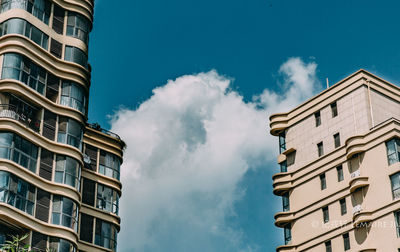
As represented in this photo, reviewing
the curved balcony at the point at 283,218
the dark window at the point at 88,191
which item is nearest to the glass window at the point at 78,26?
the dark window at the point at 88,191

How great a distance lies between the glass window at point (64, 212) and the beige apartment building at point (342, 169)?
2109 cm

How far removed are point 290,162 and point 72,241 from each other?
2525 centimetres

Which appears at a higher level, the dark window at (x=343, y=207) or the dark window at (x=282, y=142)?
the dark window at (x=282, y=142)

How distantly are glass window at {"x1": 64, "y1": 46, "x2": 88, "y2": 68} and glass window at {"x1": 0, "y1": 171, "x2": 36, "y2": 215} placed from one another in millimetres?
11219

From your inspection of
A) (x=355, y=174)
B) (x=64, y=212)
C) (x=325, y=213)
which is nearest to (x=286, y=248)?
(x=325, y=213)

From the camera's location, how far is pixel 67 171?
55.9 metres

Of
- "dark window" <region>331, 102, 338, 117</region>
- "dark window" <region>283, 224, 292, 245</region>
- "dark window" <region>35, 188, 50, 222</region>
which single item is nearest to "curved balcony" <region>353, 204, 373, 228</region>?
"dark window" <region>283, 224, 292, 245</region>

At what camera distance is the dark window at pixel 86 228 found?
59.3 meters

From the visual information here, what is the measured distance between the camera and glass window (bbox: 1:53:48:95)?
55.5m

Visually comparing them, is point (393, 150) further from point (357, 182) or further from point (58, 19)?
point (58, 19)

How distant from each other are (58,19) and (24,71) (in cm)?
647

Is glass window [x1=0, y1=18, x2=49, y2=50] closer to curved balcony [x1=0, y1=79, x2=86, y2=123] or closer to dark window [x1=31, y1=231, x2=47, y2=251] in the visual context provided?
curved balcony [x1=0, y1=79, x2=86, y2=123]

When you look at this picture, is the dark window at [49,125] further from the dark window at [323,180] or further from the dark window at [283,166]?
the dark window at [283,166]

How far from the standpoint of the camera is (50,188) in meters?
54.4
